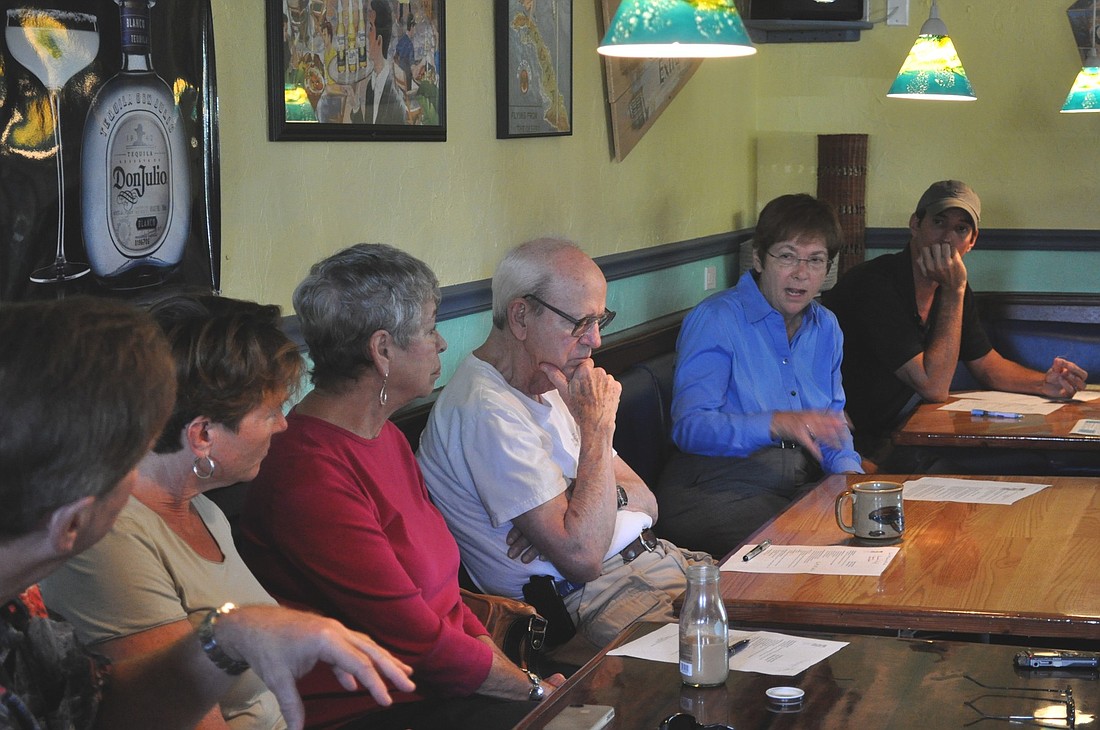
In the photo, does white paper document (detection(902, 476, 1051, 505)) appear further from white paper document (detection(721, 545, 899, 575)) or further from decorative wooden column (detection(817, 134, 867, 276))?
decorative wooden column (detection(817, 134, 867, 276))

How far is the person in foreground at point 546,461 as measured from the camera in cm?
250

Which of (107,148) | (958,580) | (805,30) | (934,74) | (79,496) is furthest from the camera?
(805,30)

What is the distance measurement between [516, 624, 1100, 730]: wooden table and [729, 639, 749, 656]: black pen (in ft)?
0.28

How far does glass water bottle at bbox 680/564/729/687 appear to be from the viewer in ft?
5.49

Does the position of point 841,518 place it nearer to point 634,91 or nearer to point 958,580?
point 958,580

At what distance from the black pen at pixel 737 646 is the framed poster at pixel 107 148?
1.13 metres

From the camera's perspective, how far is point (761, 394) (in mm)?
3514

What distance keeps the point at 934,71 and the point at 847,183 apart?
47.2 inches

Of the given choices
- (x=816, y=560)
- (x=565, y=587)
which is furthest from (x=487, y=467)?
(x=816, y=560)

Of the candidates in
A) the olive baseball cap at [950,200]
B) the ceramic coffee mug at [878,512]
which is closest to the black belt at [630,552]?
the ceramic coffee mug at [878,512]

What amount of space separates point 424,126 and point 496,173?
0.44m

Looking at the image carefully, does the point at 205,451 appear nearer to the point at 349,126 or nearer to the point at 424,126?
the point at 349,126

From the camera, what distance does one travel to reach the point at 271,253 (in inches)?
98.3

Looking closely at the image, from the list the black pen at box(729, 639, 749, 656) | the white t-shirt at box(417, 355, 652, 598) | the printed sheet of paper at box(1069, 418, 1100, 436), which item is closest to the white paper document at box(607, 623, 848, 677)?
the black pen at box(729, 639, 749, 656)
